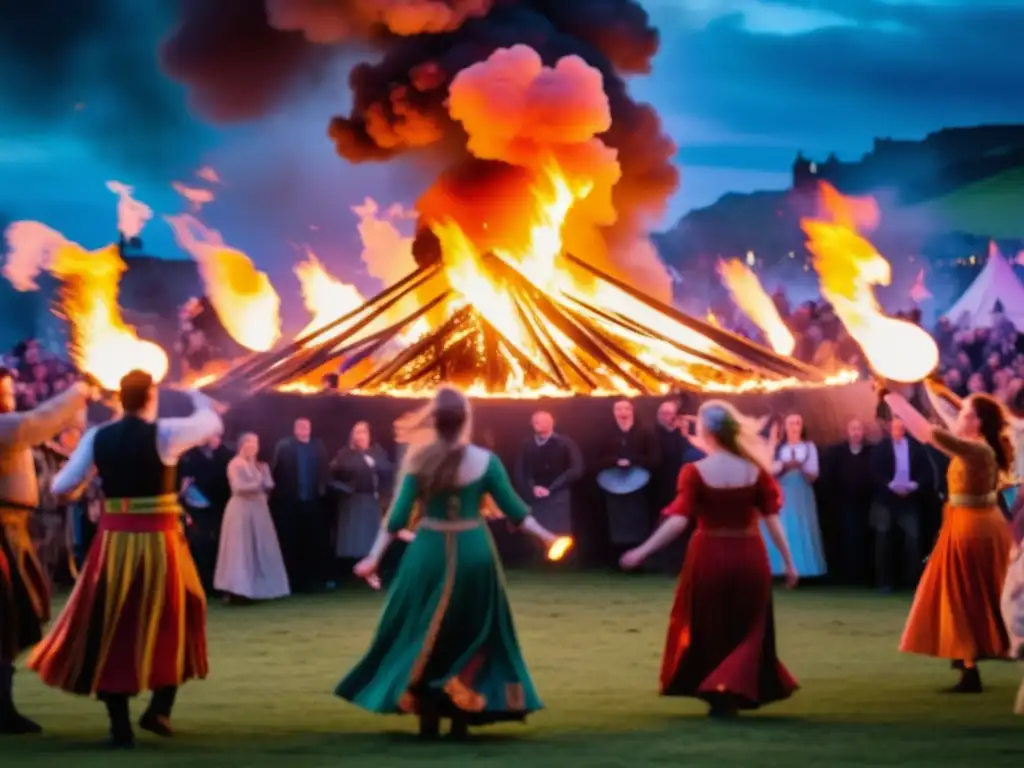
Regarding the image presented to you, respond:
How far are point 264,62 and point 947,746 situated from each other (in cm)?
2199

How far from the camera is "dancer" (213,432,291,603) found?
14.6 meters

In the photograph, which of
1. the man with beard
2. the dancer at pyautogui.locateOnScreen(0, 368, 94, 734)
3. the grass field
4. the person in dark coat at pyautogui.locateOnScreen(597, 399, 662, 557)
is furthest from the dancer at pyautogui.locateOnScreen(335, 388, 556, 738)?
the man with beard

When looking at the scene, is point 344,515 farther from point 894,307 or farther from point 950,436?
point 894,307

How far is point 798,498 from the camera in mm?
15773

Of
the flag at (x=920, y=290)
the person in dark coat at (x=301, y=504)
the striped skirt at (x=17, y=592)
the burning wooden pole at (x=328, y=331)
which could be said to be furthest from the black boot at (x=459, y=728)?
the flag at (x=920, y=290)

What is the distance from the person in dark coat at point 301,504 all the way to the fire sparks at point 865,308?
506cm

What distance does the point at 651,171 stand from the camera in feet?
80.4

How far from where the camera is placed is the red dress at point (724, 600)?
8.30 metres

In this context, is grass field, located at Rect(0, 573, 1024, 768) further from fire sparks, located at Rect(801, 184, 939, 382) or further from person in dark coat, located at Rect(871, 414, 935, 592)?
person in dark coat, located at Rect(871, 414, 935, 592)

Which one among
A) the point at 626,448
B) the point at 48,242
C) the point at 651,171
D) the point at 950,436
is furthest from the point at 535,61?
the point at 950,436

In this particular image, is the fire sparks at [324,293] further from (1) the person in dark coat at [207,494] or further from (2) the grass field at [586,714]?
(2) the grass field at [586,714]

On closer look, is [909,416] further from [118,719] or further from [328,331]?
[328,331]

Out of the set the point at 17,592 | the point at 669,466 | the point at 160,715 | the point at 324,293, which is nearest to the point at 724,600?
the point at 160,715

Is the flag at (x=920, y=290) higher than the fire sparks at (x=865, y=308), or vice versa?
the flag at (x=920, y=290)
